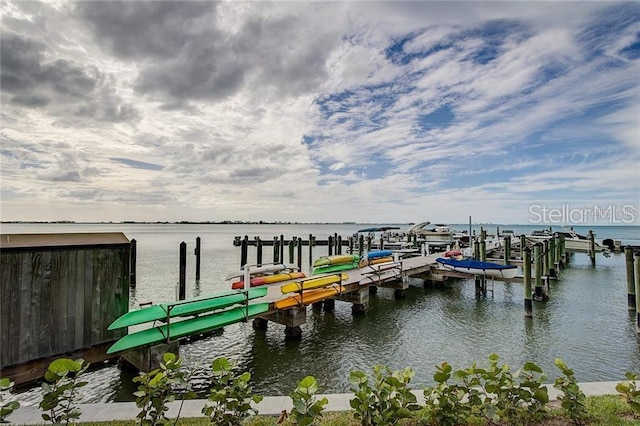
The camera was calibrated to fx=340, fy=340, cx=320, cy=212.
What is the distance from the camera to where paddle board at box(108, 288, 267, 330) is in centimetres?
627

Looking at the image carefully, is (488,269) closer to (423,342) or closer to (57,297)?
(423,342)

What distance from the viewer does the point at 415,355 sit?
9117 mm

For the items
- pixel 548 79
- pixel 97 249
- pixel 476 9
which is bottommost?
pixel 97 249

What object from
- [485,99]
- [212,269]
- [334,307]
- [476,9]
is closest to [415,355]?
[334,307]

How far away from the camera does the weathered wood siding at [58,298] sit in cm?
500

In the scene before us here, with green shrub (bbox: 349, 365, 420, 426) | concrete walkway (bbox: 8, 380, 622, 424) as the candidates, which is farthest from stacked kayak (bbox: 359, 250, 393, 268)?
green shrub (bbox: 349, 365, 420, 426)

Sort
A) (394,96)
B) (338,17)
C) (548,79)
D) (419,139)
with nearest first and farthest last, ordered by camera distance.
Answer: (338,17)
(548,79)
(394,96)
(419,139)

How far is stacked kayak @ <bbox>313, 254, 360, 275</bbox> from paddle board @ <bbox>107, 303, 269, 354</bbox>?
19.3 ft

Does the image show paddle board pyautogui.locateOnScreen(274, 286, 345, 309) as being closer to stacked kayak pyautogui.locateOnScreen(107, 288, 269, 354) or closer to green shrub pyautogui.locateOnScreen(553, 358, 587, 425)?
stacked kayak pyautogui.locateOnScreen(107, 288, 269, 354)

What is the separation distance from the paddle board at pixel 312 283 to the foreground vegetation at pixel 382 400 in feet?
20.1

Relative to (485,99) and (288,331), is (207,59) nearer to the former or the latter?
(288,331)

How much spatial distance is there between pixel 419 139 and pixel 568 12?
1348cm

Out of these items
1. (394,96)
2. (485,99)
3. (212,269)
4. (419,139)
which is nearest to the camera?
(485,99)

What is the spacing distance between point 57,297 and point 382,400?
208 inches
